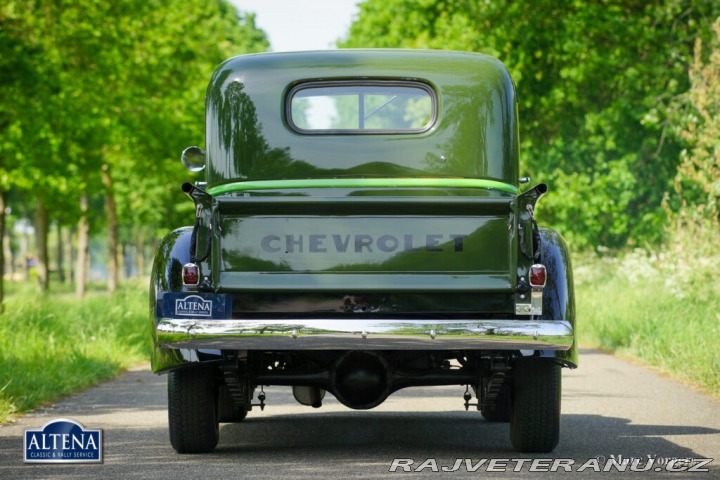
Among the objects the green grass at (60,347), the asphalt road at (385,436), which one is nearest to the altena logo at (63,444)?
the asphalt road at (385,436)

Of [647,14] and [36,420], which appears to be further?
[647,14]

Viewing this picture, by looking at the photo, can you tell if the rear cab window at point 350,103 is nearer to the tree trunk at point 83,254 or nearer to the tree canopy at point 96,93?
the tree canopy at point 96,93

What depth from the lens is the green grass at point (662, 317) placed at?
11.5m

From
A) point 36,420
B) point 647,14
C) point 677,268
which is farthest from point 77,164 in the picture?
point 36,420

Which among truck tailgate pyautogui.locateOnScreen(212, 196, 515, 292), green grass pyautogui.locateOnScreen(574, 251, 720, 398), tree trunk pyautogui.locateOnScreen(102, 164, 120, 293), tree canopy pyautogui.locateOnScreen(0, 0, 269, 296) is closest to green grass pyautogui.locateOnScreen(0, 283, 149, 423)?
truck tailgate pyautogui.locateOnScreen(212, 196, 515, 292)

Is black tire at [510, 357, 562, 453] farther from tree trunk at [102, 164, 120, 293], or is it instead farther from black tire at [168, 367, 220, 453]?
tree trunk at [102, 164, 120, 293]

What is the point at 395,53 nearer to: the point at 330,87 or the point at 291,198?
the point at 330,87

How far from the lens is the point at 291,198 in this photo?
21.1 feet

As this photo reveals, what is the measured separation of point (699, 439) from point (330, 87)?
3284mm

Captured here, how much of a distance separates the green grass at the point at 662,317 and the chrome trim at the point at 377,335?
14.7 feet

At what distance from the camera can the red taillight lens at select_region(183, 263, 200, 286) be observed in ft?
21.7

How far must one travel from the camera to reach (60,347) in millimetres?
12219

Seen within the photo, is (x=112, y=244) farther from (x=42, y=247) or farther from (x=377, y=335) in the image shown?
(x=377, y=335)

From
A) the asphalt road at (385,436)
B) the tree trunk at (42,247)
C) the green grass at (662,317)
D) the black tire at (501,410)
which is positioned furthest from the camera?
the tree trunk at (42,247)
